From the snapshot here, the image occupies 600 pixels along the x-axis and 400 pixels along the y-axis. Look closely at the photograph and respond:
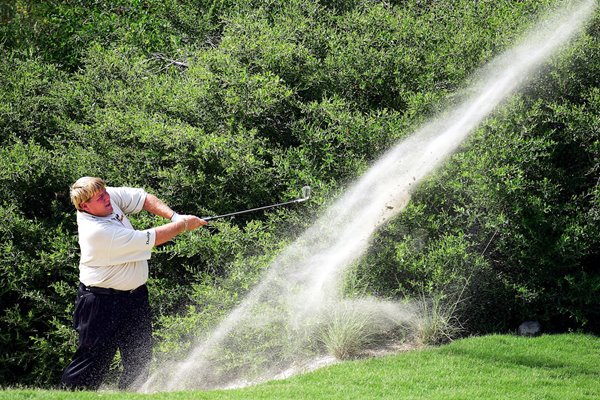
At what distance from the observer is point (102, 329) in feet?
21.5

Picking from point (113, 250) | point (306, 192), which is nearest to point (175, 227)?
point (113, 250)

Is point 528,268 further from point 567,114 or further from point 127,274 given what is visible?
point 127,274

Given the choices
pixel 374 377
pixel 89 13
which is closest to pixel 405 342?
pixel 374 377

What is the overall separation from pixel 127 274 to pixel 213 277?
1.83 meters

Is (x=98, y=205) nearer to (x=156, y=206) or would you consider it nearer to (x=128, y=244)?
(x=128, y=244)

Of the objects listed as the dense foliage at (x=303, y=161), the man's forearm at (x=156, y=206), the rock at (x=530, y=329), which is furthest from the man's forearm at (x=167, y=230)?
the rock at (x=530, y=329)

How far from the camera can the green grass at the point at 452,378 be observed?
19.6 ft

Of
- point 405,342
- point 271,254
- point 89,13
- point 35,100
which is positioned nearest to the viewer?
point 405,342

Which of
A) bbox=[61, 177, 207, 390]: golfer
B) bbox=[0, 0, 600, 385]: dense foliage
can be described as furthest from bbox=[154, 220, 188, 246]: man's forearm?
bbox=[0, 0, 600, 385]: dense foliage

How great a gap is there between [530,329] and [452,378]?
6.42 ft

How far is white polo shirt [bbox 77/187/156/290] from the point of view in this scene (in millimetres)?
6309

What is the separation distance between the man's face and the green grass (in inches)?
53.8

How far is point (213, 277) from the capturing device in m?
8.29

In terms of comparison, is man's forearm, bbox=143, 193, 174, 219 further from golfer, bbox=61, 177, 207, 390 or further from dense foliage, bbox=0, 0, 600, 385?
dense foliage, bbox=0, 0, 600, 385
